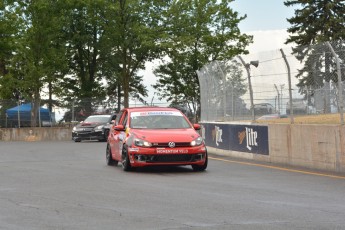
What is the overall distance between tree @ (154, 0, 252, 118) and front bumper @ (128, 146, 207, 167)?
47.7 metres

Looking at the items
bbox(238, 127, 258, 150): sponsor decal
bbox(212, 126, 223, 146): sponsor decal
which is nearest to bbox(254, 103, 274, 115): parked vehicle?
bbox(238, 127, 258, 150): sponsor decal

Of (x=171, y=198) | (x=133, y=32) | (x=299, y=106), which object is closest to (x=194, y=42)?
(x=133, y=32)

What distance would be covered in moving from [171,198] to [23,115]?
38330 mm

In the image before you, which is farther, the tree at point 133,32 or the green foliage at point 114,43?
the tree at point 133,32

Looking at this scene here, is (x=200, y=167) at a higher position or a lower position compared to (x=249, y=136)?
lower

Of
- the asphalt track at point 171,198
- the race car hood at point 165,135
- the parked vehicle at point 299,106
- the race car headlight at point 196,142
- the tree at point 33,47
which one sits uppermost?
the tree at point 33,47

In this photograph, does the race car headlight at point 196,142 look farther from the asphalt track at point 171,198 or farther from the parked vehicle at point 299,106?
the parked vehicle at point 299,106

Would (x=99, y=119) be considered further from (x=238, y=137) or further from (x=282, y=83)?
(x=282, y=83)

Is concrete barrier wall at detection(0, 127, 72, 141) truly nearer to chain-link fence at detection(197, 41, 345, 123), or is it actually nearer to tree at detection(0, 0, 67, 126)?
tree at detection(0, 0, 67, 126)

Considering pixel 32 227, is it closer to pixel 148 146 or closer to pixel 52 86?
pixel 148 146

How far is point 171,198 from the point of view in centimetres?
1047

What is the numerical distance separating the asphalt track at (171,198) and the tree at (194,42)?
47449 millimetres

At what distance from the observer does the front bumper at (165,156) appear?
49.5 feet

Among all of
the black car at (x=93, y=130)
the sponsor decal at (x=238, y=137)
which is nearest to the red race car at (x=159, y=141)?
the sponsor decal at (x=238, y=137)
